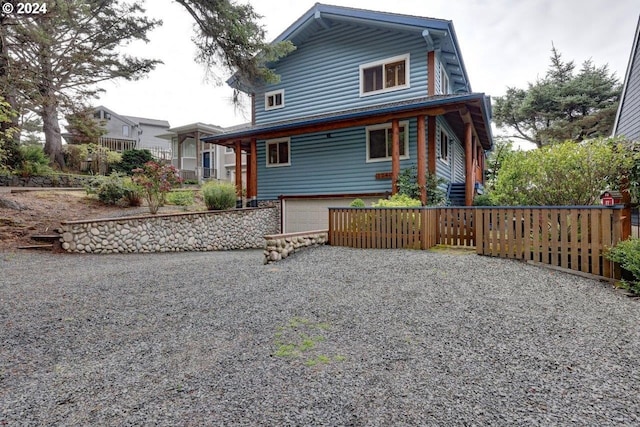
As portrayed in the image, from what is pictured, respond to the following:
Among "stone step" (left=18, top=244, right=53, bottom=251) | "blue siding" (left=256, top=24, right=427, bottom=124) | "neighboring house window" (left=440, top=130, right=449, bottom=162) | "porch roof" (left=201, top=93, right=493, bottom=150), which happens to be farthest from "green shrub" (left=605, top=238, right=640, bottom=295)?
"stone step" (left=18, top=244, right=53, bottom=251)

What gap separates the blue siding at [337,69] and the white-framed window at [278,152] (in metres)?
1.09

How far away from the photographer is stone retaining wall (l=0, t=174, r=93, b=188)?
13.1 metres

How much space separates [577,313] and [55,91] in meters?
14.3

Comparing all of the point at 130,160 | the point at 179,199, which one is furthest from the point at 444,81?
the point at 130,160

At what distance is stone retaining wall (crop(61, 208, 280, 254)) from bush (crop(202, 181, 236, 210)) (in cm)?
52

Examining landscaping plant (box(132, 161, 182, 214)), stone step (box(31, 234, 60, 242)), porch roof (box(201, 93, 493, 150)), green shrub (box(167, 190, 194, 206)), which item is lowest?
stone step (box(31, 234, 60, 242))

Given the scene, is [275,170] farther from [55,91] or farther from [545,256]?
[545,256]

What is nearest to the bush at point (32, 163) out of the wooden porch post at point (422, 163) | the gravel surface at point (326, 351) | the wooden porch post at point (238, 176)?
the wooden porch post at point (238, 176)

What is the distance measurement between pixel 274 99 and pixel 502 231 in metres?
11.0

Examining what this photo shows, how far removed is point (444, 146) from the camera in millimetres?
12078

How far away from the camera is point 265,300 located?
4.11m

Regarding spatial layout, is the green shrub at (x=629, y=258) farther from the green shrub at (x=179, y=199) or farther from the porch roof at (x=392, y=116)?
the green shrub at (x=179, y=199)

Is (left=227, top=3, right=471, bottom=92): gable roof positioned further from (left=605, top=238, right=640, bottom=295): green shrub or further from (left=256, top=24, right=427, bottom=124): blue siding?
(left=605, top=238, right=640, bottom=295): green shrub

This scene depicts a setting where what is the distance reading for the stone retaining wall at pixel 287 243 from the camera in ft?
21.9
